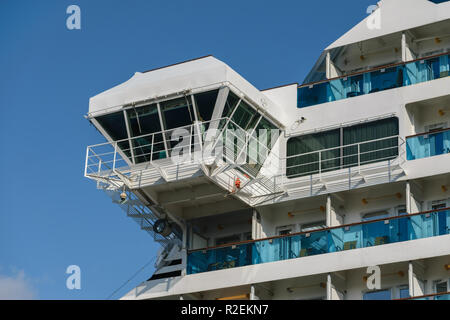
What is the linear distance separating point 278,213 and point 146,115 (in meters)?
4.84

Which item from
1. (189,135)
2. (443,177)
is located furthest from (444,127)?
(189,135)

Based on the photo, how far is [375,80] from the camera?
37.2m

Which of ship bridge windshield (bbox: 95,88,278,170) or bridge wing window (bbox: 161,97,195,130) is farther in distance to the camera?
bridge wing window (bbox: 161,97,195,130)

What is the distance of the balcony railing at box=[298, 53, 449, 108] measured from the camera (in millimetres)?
36531

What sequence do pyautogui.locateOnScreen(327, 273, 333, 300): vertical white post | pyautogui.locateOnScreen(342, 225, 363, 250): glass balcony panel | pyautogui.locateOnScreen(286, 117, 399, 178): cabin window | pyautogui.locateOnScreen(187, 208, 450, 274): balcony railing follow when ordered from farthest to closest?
1. pyautogui.locateOnScreen(286, 117, 399, 178): cabin window
2. pyautogui.locateOnScreen(342, 225, 363, 250): glass balcony panel
3. pyautogui.locateOnScreen(327, 273, 333, 300): vertical white post
4. pyautogui.locateOnScreen(187, 208, 450, 274): balcony railing

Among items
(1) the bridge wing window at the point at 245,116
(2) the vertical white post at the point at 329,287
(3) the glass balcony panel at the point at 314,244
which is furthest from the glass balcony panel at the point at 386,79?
(2) the vertical white post at the point at 329,287

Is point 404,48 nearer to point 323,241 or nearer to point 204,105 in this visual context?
point 204,105

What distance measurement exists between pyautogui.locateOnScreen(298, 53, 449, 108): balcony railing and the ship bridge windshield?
5.42 ft

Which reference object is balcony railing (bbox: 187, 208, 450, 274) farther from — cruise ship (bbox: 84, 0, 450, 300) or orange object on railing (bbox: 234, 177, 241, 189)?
orange object on railing (bbox: 234, 177, 241, 189)

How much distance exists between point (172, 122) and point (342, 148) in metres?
5.03

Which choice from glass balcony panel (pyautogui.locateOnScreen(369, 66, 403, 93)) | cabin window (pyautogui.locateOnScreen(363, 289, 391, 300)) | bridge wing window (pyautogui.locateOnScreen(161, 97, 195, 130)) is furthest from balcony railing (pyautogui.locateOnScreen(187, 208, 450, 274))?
glass balcony panel (pyautogui.locateOnScreen(369, 66, 403, 93))

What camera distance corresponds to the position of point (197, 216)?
37188 millimetres

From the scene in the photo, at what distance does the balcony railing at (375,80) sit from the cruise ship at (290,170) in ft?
0.14

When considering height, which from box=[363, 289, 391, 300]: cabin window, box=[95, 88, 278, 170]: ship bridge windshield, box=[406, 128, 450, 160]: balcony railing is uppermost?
box=[95, 88, 278, 170]: ship bridge windshield
